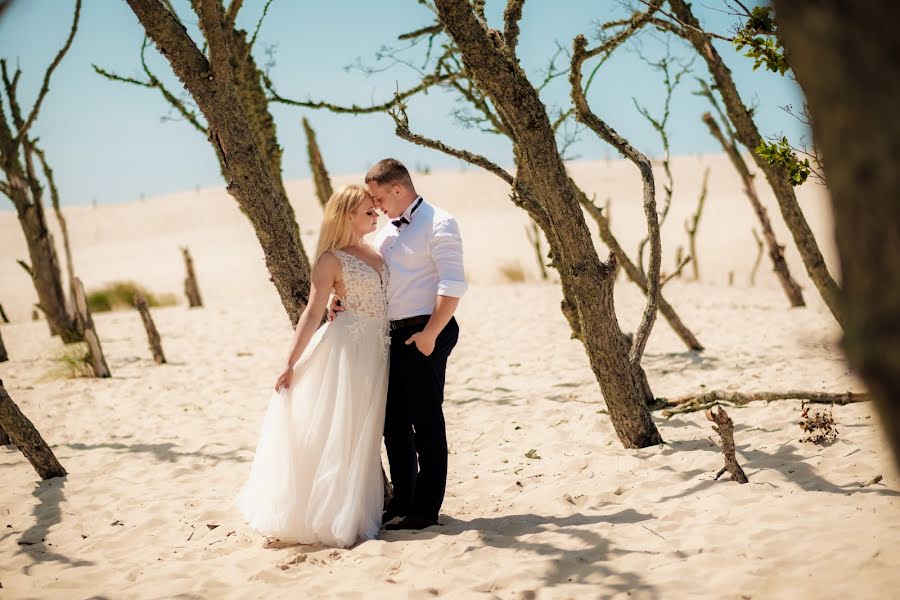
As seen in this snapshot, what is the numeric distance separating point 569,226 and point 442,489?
1.85 meters

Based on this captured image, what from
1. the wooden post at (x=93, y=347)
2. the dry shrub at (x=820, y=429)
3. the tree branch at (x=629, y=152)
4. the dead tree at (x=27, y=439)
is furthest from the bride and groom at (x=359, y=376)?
the wooden post at (x=93, y=347)

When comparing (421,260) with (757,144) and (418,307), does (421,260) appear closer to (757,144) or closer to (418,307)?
(418,307)

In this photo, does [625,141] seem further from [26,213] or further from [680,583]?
[26,213]

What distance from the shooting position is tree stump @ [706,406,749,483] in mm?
4090

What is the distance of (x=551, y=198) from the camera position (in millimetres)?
4797

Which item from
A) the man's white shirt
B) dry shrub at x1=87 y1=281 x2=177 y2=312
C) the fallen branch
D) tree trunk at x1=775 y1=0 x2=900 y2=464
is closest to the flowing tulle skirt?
the man's white shirt

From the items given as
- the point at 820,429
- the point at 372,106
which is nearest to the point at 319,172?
the point at 372,106

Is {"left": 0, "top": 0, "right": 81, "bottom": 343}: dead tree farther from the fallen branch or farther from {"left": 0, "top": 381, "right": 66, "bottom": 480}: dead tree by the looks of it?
the fallen branch

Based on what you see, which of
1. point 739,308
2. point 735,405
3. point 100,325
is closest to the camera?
point 735,405

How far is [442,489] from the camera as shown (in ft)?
13.7

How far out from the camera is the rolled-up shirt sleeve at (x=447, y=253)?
12.9 ft

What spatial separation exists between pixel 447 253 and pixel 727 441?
1.87m

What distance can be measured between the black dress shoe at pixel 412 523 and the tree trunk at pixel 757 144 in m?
4.20

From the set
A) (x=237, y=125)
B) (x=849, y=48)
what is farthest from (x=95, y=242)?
(x=849, y=48)
